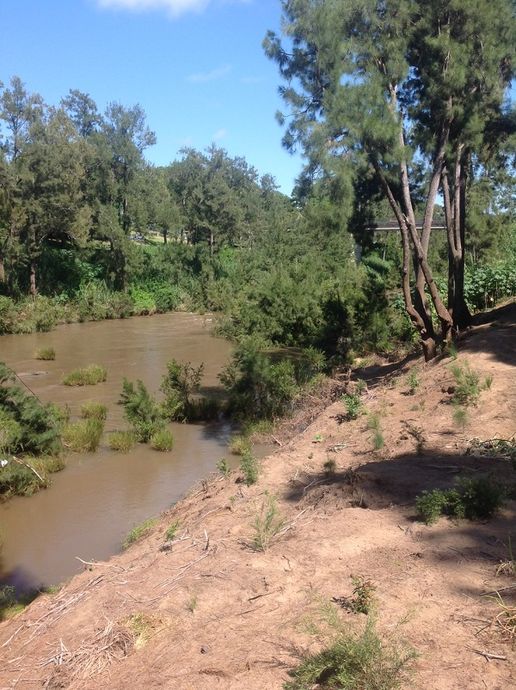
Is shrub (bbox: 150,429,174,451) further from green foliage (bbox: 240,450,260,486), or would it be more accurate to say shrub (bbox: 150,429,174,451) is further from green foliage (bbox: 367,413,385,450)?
green foliage (bbox: 240,450,260,486)

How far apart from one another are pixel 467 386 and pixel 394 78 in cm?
580

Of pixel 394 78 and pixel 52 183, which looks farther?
pixel 52 183

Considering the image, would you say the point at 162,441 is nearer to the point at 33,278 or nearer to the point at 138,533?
the point at 138,533

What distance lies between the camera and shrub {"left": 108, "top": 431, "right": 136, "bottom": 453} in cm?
1157

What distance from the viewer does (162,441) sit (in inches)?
457

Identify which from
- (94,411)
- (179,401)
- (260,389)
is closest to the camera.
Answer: (260,389)

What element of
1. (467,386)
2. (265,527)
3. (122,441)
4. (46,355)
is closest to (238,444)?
(122,441)

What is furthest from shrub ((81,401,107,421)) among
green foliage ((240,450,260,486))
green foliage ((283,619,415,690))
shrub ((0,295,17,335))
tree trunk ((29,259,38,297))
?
tree trunk ((29,259,38,297))

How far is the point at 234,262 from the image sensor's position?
4053cm

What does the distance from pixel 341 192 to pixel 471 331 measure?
154 inches

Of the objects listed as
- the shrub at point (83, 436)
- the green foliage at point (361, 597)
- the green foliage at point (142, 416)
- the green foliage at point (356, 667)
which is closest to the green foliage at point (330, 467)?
the green foliage at point (361, 597)

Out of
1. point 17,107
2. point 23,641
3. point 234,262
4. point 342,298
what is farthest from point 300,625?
point 234,262

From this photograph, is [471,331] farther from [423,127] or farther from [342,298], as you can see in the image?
[342,298]

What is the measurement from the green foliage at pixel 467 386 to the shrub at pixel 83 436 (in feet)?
20.6
